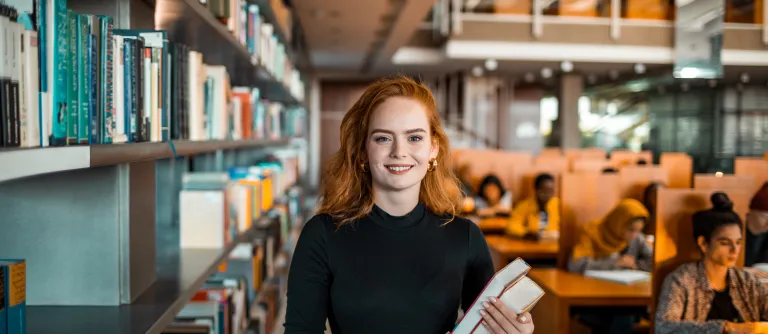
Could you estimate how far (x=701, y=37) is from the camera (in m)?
3.14

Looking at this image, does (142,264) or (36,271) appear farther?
(142,264)

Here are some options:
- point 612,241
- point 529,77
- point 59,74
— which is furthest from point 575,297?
point 529,77

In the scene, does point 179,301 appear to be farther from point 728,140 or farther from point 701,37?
point 728,140

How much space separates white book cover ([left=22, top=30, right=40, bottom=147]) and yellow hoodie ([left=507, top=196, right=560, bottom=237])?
4363 mm

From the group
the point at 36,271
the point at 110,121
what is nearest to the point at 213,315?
the point at 36,271

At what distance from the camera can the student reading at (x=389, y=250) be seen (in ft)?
5.31

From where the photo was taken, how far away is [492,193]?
6730 mm

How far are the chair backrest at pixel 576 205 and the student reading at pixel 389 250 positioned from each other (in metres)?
2.38

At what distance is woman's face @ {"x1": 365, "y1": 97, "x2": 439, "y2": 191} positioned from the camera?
162cm

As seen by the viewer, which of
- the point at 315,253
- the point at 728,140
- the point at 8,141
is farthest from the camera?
the point at 728,140

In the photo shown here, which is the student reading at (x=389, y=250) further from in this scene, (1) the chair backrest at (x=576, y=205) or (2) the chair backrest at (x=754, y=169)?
(1) the chair backrest at (x=576, y=205)

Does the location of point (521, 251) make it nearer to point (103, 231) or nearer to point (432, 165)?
point (432, 165)

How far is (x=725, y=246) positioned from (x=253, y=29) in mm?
2243

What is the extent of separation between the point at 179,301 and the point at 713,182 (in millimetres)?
2094
